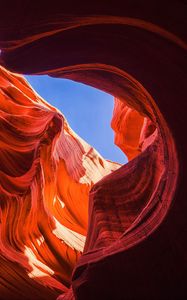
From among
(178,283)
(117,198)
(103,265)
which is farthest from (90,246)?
(178,283)

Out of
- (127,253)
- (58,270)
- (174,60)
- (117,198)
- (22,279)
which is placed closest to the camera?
(174,60)

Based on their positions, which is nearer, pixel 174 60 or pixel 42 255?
pixel 174 60

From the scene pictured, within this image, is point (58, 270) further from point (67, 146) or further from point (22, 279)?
point (67, 146)

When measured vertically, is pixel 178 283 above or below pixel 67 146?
below

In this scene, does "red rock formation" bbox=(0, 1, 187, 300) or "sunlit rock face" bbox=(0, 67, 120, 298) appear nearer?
"red rock formation" bbox=(0, 1, 187, 300)

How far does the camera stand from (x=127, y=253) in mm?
2756

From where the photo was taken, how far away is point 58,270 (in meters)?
6.17

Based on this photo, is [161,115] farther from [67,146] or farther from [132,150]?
[67,146]

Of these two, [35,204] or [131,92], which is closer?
[131,92]

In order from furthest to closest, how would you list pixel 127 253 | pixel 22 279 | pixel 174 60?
pixel 22 279 → pixel 127 253 → pixel 174 60

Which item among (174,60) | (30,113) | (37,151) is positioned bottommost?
(174,60)

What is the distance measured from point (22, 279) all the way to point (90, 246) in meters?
2.24

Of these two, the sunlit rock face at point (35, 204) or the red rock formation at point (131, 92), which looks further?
the sunlit rock face at point (35, 204)

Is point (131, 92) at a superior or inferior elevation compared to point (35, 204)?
superior
